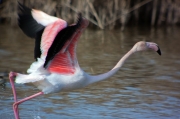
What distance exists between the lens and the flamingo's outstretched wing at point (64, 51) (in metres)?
6.28


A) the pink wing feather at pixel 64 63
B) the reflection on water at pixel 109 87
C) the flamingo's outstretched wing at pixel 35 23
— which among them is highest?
the flamingo's outstretched wing at pixel 35 23

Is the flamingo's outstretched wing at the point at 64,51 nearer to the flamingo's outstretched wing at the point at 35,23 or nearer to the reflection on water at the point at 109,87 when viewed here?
the flamingo's outstretched wing at the point at 35,23

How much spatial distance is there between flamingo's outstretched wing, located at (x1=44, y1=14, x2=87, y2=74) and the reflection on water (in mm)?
722

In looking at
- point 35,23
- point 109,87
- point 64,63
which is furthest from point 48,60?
point 109,87

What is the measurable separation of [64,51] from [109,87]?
229cm

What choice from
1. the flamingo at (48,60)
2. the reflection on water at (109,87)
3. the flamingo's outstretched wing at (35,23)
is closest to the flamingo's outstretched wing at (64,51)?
the flamingo at (48,60)

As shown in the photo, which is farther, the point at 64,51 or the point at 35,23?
the point at 35,23

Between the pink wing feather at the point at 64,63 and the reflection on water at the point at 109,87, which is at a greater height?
the pink wing feather at the point at 64,63

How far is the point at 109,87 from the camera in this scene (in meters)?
8.87

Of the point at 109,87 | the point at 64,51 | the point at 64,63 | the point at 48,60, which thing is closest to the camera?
the point at 64,51

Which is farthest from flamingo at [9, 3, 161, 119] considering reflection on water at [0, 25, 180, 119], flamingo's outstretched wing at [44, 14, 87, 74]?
reflection on water at [0, 25, 180, 119]

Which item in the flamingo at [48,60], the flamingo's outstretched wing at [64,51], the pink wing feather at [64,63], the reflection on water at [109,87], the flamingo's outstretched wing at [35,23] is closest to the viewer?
the flamingo's outstretched wing at [64,51]

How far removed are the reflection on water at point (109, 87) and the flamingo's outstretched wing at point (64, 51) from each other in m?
0.72

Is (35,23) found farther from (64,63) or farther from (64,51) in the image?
(64,63)
